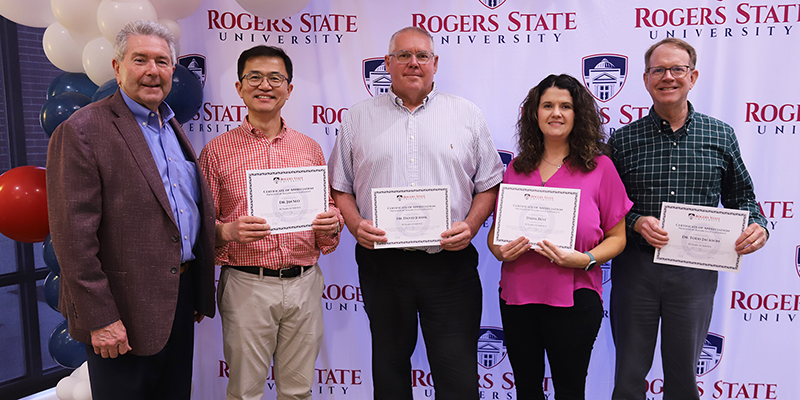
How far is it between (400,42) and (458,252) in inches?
40.6

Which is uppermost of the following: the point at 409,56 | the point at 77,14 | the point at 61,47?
the point at 77,14

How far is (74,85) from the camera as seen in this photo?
2.51 meters

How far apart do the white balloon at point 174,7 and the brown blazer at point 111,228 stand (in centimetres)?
101

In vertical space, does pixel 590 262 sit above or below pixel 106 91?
below

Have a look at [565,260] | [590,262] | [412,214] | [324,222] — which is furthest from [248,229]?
[590,262]

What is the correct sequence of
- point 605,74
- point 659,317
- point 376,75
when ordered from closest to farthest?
1. point 659,317
2. point 605,74
3. point 376,75

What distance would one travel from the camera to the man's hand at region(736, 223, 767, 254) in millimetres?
2010

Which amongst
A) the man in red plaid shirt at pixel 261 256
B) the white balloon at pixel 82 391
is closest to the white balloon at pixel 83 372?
the white balloon at pixel 82 391

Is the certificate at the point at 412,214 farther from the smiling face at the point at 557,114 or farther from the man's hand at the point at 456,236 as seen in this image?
the smiling face at the point at 557,114

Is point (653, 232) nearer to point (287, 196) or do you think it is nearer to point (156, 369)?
point (287, 196)

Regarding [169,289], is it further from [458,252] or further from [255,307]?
[458,252]

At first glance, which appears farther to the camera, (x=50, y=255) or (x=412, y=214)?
(x=50, y=255)

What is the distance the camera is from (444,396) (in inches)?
87.5

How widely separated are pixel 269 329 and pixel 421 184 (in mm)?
1006
